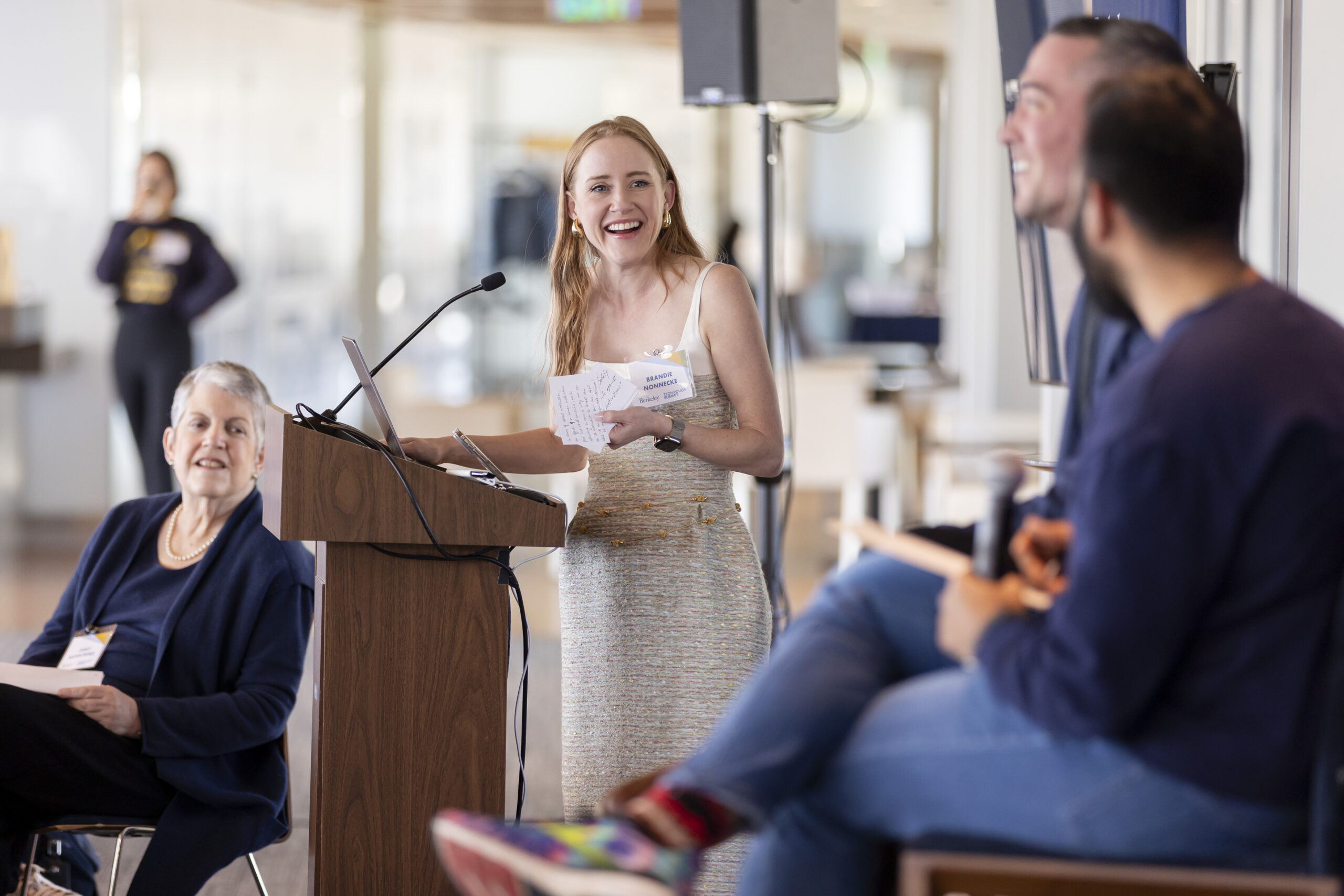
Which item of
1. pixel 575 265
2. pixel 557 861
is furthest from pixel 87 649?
pixel 557 861

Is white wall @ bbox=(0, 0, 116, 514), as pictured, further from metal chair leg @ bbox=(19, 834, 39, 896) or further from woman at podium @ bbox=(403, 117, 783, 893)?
woman at podium @ bbox=(403, 117, 783, 893)

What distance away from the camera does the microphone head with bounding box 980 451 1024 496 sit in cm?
125

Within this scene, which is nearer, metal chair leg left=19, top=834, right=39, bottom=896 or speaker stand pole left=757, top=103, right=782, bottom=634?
metal chair leg left=19, top=834, right=39, bottom=896

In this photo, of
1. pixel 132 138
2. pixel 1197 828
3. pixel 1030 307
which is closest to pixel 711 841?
pixel 1197 828

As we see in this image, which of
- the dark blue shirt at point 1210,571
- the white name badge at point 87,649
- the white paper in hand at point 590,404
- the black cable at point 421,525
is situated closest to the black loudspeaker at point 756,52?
the white paper in hand at point 590,404

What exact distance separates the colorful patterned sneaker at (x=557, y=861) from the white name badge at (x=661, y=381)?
3.31 feet

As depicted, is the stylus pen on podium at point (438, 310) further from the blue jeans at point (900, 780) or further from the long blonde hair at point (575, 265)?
the blue jeans at point (900, 780)

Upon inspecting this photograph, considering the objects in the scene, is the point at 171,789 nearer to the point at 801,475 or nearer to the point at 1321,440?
the point at 1321,440

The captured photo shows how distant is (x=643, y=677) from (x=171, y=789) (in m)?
0.79

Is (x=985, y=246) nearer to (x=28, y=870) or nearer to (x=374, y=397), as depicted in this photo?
(x=374, y=397)

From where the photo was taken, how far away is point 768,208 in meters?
3.55

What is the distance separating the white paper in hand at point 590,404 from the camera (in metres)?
2.06

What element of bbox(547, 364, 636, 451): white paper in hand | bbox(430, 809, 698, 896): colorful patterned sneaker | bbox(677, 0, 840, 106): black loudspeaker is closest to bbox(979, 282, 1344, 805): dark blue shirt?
bbox(430, 809, 698, 896): colorful patterned sneaker

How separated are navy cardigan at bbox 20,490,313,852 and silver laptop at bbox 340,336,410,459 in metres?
0.36
